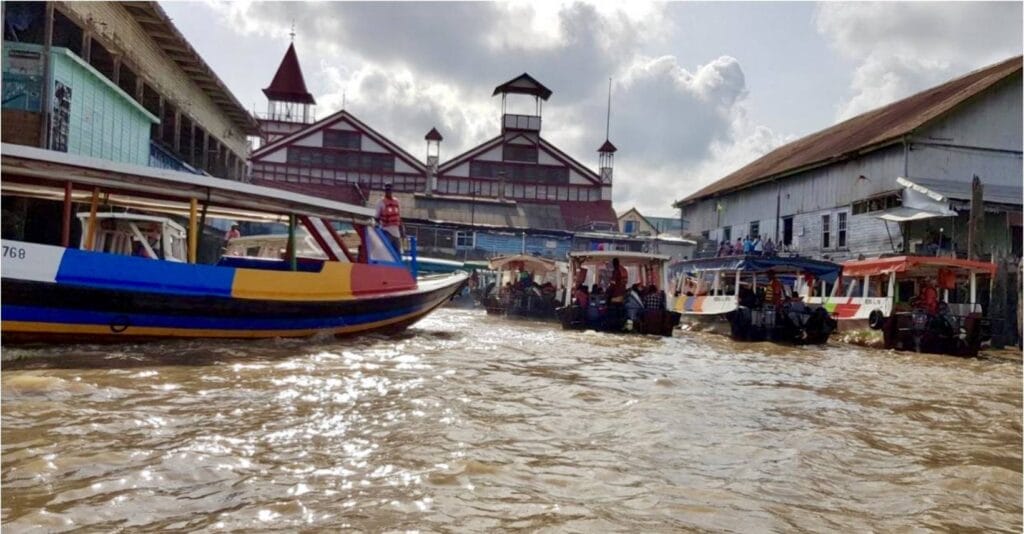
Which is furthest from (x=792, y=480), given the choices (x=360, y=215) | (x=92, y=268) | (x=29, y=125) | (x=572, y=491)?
(x=29, y=125)

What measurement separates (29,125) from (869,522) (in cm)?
1332

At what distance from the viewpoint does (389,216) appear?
34.4 feet

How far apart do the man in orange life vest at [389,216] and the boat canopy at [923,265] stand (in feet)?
32.7

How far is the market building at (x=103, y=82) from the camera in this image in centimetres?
1209

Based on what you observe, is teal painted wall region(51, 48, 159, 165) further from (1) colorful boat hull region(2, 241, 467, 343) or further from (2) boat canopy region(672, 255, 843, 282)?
(2) boat canopy region(672, 255, 843, 282)

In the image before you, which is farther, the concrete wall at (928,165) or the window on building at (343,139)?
the window on building at (343,139)

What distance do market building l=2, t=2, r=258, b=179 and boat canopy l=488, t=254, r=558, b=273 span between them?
9.66 meters

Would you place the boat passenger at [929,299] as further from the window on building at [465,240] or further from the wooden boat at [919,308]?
the window on building at [465,240]

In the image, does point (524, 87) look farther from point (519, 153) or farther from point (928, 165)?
point (928, 165)

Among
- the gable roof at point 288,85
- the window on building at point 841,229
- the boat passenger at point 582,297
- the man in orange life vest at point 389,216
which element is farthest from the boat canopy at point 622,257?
the gable roof at point 288,85

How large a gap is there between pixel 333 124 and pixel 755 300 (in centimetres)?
2701

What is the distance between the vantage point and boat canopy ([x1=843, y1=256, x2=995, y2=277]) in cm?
1434

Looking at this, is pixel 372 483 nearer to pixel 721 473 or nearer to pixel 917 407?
pixel 721 473

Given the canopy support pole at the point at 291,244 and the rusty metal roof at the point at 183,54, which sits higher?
the rusty metal roof at the point at 183,54
